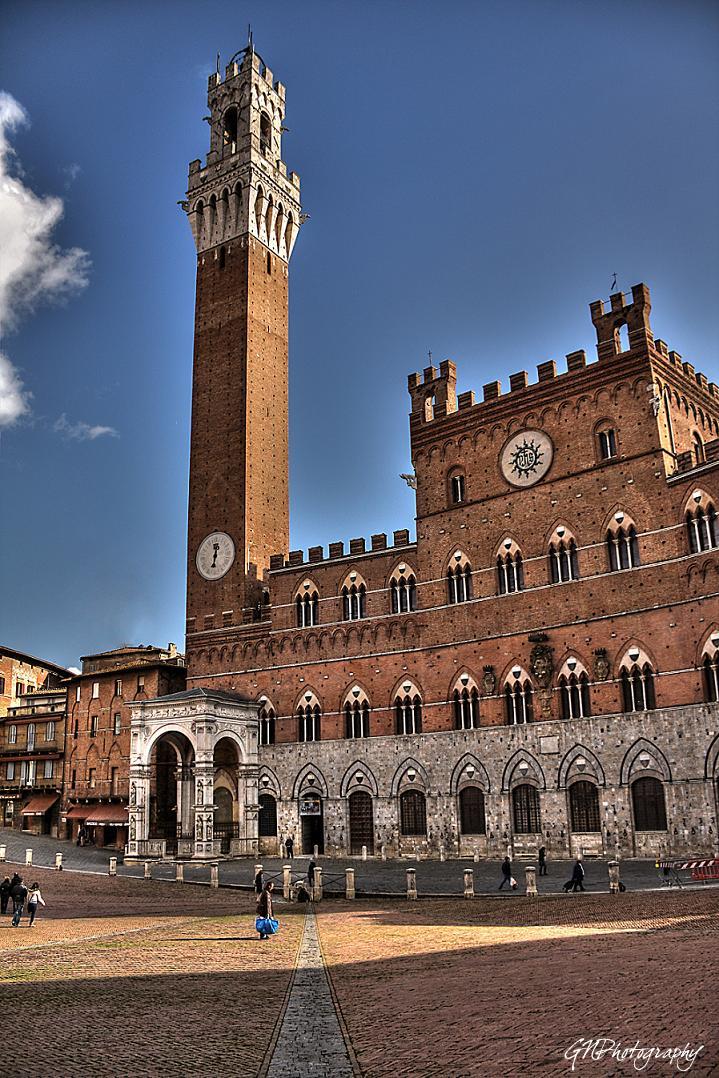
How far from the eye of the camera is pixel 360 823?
40.5 metres

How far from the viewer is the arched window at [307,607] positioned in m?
44.3

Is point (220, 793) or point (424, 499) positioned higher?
point (424, 499)

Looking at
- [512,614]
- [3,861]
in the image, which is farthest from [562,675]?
[3,861]

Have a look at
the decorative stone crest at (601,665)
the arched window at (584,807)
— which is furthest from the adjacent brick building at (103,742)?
the decorative stone crest at (601,665)

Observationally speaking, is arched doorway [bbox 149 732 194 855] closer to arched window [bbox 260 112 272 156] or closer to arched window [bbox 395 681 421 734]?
arched window [bbox 395 681 421 734]

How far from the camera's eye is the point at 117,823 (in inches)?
1845

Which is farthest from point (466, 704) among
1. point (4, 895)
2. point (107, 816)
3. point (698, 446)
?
point (107, 816)

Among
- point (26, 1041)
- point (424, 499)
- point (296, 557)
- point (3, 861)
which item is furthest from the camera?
point (296, 557)

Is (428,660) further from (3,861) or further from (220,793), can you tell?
(3,861)

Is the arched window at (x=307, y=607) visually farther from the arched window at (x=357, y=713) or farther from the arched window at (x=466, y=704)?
the arched window at (x=466, y=704)

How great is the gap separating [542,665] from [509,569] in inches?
179

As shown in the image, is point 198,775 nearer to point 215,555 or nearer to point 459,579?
point 215,555

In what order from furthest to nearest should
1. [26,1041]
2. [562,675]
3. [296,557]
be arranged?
[296,557] → [562,675] → [26,1041]

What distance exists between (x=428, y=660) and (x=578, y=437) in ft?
37.7
